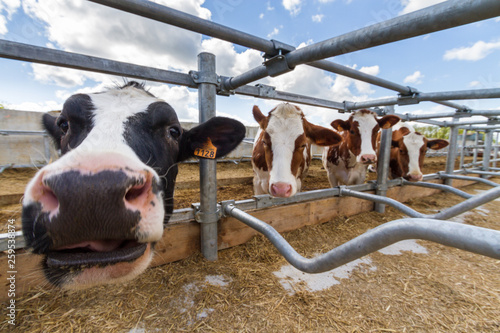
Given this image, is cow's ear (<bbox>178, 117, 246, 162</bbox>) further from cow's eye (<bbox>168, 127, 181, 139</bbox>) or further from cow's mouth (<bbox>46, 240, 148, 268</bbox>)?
cow's mouth (<bbox>46, 240, 148, 268</bbox>)

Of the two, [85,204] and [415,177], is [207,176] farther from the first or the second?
[415,177]

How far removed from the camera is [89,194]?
2.56 ft

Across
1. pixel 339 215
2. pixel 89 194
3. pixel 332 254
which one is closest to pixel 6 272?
pixel 89 194

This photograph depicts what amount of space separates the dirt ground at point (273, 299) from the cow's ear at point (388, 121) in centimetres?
228

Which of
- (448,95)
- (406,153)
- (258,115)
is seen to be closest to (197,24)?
(258,115)

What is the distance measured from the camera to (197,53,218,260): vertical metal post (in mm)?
2127

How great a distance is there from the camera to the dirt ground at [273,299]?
160 centimetres

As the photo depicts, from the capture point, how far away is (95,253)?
2.93 ft

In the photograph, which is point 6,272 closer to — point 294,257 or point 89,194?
point 89,194

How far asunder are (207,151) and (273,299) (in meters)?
1.45

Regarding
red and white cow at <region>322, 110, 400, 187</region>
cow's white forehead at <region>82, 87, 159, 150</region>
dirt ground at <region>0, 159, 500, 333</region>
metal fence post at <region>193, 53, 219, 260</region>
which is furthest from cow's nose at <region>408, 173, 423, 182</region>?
cow's white forehead at <region>82, 87, 159, 150</region>

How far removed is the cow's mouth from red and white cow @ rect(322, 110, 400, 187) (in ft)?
11.7

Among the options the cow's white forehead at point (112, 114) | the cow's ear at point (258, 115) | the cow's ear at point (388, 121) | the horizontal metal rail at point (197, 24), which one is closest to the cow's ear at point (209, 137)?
the cow's white forehead at point (112, 114)

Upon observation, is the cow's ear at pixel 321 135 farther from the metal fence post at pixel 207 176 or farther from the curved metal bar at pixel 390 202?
the metal fence post at pixel 207 176
